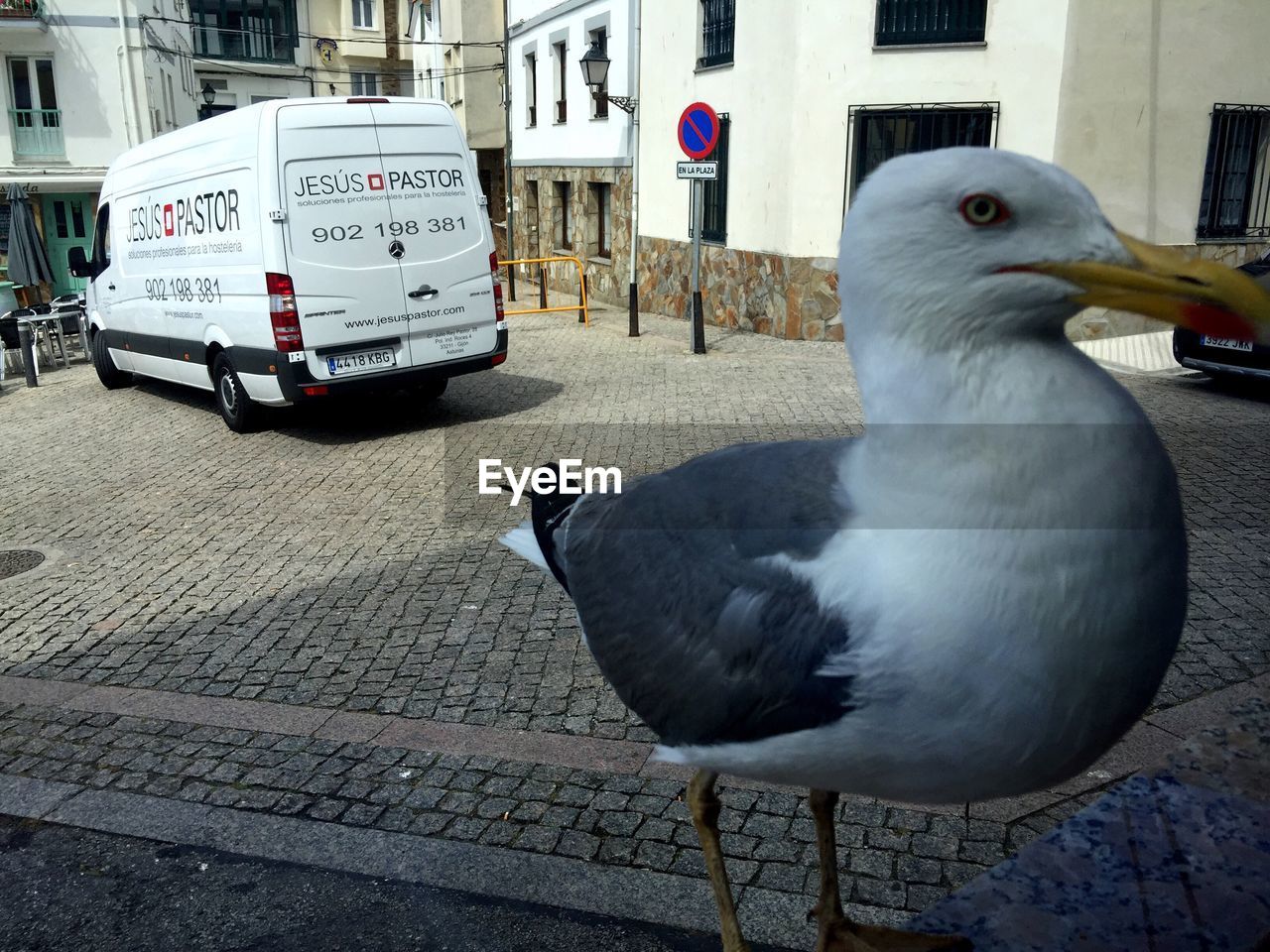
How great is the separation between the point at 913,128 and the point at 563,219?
12088 millimetres

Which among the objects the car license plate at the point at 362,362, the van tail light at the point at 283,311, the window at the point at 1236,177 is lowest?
the car license plate at the point at 362,362

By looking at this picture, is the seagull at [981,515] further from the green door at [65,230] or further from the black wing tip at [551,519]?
the green door at [65,230]

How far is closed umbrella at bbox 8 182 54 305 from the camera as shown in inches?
677

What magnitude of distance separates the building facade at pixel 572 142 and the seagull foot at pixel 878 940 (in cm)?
1889

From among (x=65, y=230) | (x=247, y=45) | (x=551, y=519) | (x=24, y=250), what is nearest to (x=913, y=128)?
(x=551, y=519)

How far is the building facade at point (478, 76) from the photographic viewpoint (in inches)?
1169

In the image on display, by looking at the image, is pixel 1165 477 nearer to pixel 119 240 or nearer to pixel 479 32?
pixel 119 240

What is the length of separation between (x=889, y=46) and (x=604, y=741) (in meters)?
12.7

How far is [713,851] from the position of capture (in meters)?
2.41

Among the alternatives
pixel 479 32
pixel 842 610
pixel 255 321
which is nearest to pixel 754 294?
pixel 255 321

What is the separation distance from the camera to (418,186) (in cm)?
962

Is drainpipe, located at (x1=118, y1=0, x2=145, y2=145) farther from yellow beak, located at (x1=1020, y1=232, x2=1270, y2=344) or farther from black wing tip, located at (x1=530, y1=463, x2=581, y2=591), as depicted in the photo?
yellow beak, located at (x1=1020, y1=232, x2=1270, y2=344)

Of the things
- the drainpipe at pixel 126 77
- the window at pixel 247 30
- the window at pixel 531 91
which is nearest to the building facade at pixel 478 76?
the window at pixel 531 91

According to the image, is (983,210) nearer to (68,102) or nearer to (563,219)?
(563,219)
